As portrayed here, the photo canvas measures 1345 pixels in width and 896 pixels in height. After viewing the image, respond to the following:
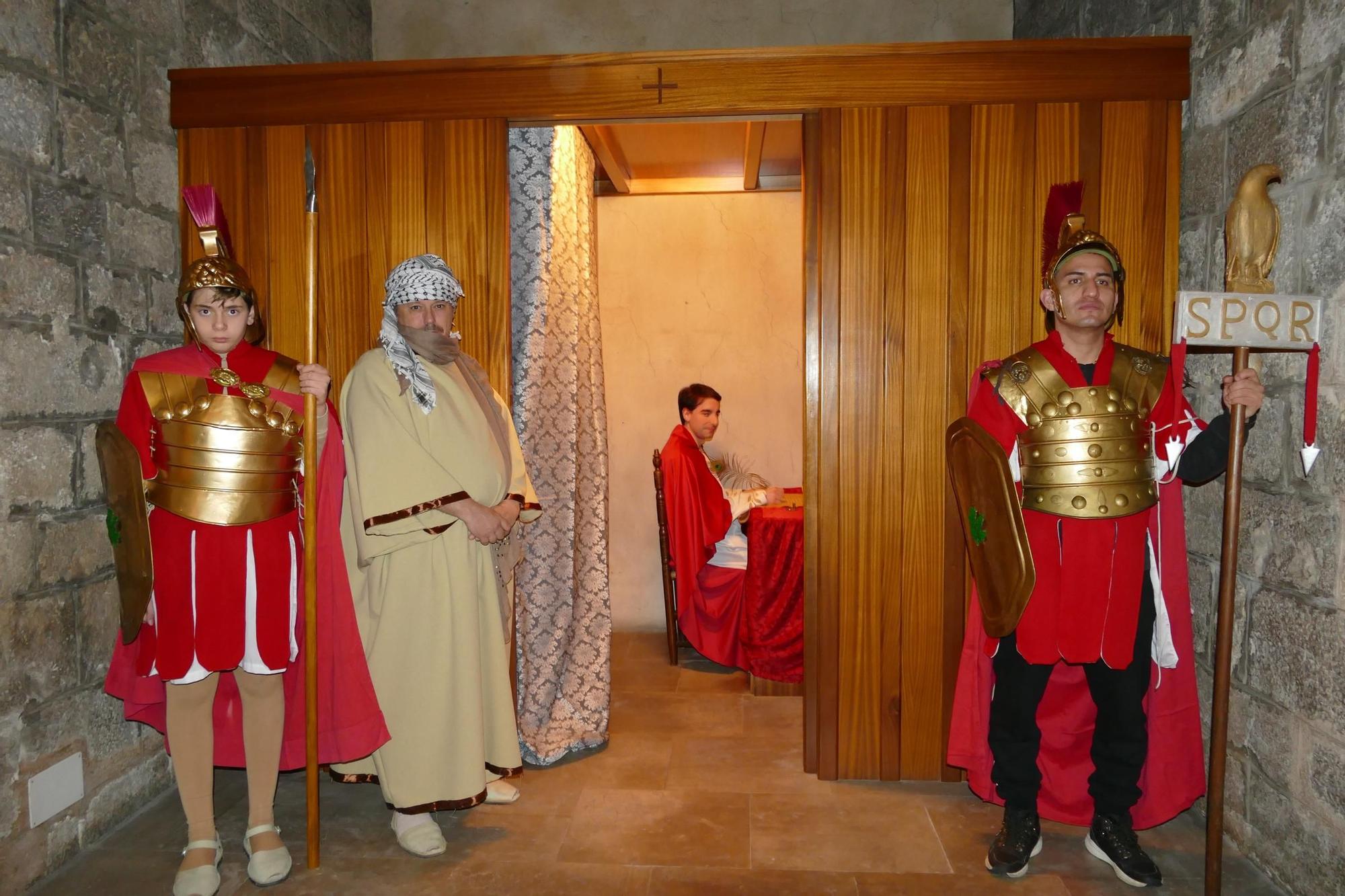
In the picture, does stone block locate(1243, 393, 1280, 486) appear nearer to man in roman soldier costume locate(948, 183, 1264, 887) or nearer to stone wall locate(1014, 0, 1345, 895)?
stone wall locate(1014, 0, 1345, 895)

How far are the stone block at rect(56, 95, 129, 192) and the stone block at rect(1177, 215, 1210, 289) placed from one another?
3.02m

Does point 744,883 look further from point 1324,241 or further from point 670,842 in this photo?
point 1324,241

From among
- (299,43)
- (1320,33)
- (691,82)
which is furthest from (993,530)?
(299,43)

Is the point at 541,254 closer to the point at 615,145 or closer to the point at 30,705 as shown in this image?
the point at 615,145

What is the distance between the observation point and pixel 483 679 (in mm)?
2432

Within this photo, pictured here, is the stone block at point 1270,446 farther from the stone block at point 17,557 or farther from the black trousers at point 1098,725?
the stone block at point 17,557

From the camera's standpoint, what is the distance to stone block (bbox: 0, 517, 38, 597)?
211 cm

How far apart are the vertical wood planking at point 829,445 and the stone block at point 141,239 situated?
197cm

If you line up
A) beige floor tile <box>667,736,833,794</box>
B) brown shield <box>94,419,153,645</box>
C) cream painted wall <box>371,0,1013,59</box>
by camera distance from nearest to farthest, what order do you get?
brown shield <box>94,419,153,645</box>, beige floor tile <box>667,736,833,794</box>, cream painted wall <box>371,0,1013,59</box>

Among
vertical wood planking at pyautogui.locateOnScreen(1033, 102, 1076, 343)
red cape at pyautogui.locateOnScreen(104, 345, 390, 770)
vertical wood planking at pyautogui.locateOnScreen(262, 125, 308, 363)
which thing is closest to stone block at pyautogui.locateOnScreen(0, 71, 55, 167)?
vertical wood planking at pyautogui.locateOnScreen(262, 125, 308, 363)

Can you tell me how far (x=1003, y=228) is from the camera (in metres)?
2.62

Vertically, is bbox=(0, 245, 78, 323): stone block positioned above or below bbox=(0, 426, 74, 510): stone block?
above

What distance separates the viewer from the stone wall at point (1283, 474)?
199cm

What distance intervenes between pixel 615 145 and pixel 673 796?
2.85 m
